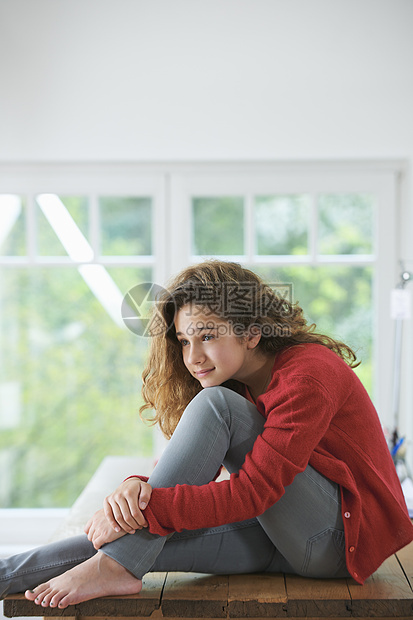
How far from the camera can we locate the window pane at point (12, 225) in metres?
3.11

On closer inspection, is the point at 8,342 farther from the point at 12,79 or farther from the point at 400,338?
the point at 400,338

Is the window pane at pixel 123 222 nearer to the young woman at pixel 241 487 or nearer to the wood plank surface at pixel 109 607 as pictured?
the young woman at pixel 241 487

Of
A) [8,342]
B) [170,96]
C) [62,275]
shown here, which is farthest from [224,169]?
[8,342]

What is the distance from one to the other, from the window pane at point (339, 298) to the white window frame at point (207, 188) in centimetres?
5

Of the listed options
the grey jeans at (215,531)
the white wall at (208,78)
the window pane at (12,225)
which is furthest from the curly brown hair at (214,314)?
the window pane at (12,225)

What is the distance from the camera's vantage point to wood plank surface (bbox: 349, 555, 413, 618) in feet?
4.73

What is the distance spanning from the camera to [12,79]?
2.90 meters

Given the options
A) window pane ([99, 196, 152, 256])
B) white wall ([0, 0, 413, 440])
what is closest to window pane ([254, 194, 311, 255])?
white wall ([0, 0, 413, 440])

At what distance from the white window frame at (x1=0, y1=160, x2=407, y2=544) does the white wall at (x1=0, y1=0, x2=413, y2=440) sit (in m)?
0.10

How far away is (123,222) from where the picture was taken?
122 inches

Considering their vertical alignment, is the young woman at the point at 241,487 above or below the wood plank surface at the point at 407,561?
above

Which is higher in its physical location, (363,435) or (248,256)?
(248,256)

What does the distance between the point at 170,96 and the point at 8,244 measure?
1118 mm
